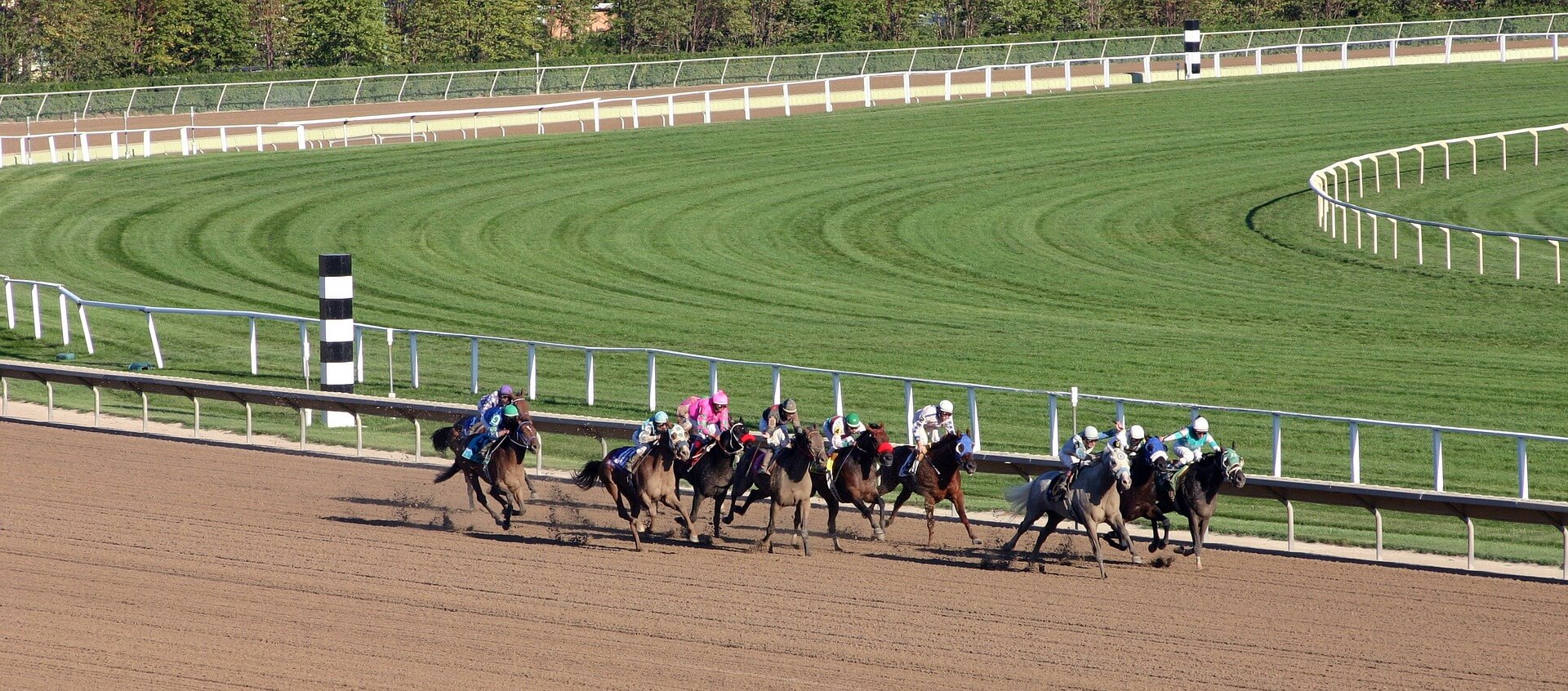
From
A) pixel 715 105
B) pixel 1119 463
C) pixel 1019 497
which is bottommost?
pixel 1019 497

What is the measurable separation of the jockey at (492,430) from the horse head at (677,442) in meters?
1.14

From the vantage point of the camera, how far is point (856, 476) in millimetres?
11938

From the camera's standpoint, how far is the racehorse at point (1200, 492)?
10.9m

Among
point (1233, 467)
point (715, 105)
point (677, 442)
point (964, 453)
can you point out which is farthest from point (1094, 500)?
point (715, 105)

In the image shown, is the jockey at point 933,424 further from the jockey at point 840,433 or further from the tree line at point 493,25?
the tree line at point 493,25

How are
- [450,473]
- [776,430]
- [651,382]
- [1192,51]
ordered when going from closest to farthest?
[776,430] < [450,473] < [651,382] < [1192,51]

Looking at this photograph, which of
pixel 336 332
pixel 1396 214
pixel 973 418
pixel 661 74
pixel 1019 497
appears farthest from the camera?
pixel 661 74

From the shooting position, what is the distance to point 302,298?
22.5 meters

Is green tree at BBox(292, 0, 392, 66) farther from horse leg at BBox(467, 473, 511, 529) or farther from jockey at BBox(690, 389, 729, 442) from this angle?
jockey at BBox(690, 389, 729, 442)

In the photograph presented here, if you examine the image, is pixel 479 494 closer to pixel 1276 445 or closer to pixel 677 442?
pixel 677 442

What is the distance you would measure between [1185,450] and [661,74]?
3676cm

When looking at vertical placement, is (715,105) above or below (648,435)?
above

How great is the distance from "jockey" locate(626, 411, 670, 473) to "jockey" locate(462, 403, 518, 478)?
0.94 metres

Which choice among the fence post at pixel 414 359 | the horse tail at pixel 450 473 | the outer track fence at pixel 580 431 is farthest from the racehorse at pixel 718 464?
the fence post at pixel 414 359
